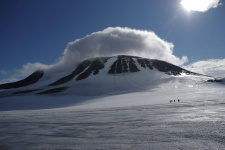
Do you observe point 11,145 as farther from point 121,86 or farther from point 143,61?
point 143,61

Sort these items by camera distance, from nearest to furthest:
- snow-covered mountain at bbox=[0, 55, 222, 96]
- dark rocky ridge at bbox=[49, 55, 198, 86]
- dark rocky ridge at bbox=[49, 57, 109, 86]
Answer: snow-covered mountain at bbox=[0, 55, 222, 96]
dark rocky ridge at bbox=[49, 57, 109, 86]
dark rocky ridge at bbox=[49, 55, 198, 86]

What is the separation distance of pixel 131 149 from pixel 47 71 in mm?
136706

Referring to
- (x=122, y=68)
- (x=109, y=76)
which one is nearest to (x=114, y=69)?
(x=122, y=68)

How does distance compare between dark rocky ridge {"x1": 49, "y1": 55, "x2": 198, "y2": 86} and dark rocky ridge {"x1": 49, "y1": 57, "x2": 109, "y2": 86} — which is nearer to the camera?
dark rocky ridge {"x1": 49, "y1": 57, "x2": 109, "y2": 86}

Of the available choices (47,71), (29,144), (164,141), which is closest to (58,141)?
(29,144)

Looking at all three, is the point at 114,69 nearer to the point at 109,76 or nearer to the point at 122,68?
the point at 122,68

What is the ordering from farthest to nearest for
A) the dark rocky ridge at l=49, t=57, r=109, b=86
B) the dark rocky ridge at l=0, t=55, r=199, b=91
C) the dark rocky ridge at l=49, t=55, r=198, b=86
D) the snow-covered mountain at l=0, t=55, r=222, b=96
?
the dark rocky ridge at l=0, t=55, r=199, b=91
the dark rocky ridge at l=49, t=55, r=198, b=86
the dark rocky ridge at l=49, t=57, r=109, b=86
the snow-covered mountain at l=0, t=55, r=222, b=96

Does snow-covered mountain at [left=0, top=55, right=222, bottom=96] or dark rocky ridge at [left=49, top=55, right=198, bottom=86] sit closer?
snow-covered mountain at [left=0, top=55, right=222, bottom=96]

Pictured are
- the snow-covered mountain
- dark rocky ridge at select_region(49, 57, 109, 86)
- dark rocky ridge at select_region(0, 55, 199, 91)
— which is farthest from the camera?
dark rocky ridge at select_region(0, 55, 199, 91)

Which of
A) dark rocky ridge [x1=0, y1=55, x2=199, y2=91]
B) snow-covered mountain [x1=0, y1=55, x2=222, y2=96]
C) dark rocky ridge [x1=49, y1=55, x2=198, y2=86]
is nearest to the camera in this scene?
snow-covered mountain [x1=0, y1=55, x2=222, y2=96]

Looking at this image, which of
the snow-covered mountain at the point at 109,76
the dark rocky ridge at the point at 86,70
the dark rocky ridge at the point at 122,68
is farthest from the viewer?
the dark rocky ridge at the point at 122,68

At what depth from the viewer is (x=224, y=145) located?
4500 millimetres

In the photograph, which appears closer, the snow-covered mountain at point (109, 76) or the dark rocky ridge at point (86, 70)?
the snow-covered mountain at point (109, 76)

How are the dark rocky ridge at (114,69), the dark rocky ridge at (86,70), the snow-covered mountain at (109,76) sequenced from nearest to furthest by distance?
the snow-covered mountain at (109,76), the dark rocky ridge at (86,70), the dark rocky ridge at (114,69)
